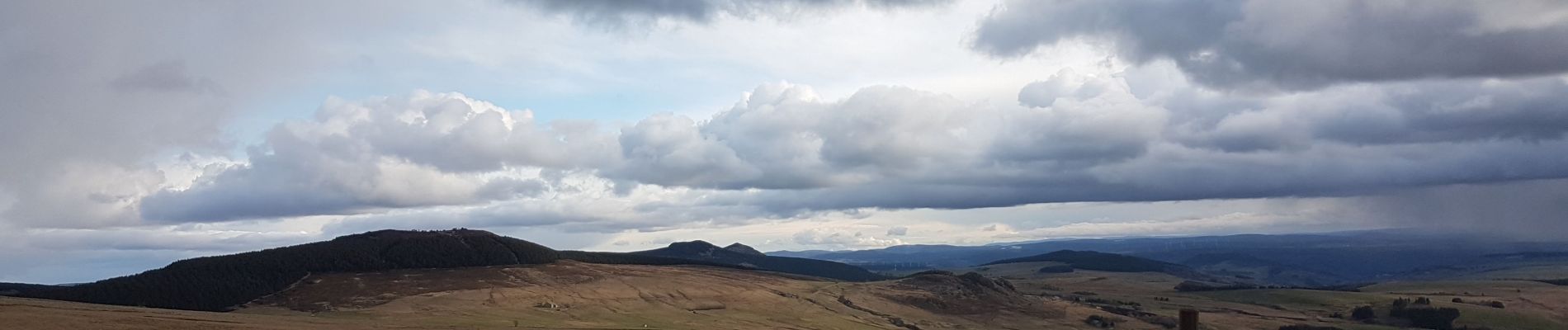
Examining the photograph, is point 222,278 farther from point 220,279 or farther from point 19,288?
point 19,288

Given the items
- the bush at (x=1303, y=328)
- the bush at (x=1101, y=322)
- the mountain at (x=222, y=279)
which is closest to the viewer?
the mountain at (x=222, y=279)

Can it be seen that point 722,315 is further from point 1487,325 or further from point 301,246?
point 1487,325

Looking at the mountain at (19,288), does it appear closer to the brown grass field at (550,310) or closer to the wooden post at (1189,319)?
the brown grass field at (550,310)

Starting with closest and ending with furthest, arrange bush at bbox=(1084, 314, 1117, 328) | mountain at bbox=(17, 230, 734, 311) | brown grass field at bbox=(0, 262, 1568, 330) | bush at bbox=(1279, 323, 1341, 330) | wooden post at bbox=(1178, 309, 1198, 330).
A: wooden post at bbox=(1178, 309, 1198, 330)
brown grass field at bbox=(0, 262, 1568, 330)
mountain at bbox=(17, 230, 734, 311)
bush at bbox=(1279, 323, 1341, 330)
bush at bbox=(1084, 314, 1117, 328)

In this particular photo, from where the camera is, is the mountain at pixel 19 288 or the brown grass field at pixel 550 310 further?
the mountain at pixel 19 288

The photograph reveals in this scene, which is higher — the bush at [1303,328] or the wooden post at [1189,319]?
the wooden post at [1189,319]

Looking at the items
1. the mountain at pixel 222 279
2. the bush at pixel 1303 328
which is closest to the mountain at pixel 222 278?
the mountain at pixel 222 279

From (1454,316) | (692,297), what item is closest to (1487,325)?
(1454,316)

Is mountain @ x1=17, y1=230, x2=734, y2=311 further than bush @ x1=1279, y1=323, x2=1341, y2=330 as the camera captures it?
No

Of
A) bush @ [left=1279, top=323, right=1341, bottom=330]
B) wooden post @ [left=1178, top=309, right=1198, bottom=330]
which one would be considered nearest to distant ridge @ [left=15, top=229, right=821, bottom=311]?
bush @ [left=1279, top=323, right=1341, bottom=330]

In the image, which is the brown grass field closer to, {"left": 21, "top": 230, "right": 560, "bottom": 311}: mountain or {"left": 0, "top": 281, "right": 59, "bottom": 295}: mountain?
{"left": 21, "top": 230, "right": 560, "bottom": 311}: mountain

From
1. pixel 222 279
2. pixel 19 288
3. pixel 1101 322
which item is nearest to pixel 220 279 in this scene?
pixel 222 279

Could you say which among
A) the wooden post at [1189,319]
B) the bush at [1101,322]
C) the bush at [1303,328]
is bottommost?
the bush at [1303,328]

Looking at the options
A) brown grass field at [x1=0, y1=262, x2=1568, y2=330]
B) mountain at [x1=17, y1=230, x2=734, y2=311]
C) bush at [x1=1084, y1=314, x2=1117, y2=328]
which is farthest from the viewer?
bush at [x1=1084, y1=314, x2=1117, y2=328]
